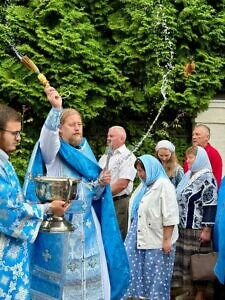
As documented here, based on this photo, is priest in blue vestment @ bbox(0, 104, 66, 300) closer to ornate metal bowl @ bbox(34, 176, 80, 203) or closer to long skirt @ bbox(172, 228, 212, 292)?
→ ornate metal bowl @ bbox(34, 176, 80, 203)

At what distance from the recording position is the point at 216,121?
9.99 metres

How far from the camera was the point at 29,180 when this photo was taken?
188 inches

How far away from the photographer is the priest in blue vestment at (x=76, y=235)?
15.6 ft

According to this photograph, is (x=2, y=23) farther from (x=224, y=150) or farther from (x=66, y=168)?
(x=66, y=168)

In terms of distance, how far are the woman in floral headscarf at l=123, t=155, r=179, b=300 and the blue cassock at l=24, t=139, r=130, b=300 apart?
1.06 metres

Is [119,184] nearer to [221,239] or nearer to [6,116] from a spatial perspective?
[221,239]

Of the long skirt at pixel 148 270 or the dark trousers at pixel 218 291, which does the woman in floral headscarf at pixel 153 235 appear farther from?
the dark trousers at pixel 218 291

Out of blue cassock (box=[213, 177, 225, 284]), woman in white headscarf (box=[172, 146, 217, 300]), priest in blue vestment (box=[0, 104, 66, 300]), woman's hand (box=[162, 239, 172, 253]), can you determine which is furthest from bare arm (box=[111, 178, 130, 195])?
priest in blue vestment (box=[0, 104, 66, 300])

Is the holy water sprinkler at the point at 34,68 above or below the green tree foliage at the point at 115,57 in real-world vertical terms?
below

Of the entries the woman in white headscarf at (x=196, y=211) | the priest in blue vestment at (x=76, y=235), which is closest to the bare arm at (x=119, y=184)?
the woman in white headscarf at (x=196, y=211)

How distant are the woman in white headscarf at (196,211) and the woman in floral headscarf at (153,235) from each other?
22cm

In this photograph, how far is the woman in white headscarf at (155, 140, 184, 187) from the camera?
6.97m

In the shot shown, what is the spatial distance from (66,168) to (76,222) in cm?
39

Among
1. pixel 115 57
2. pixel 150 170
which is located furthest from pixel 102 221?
pixel 115 57
